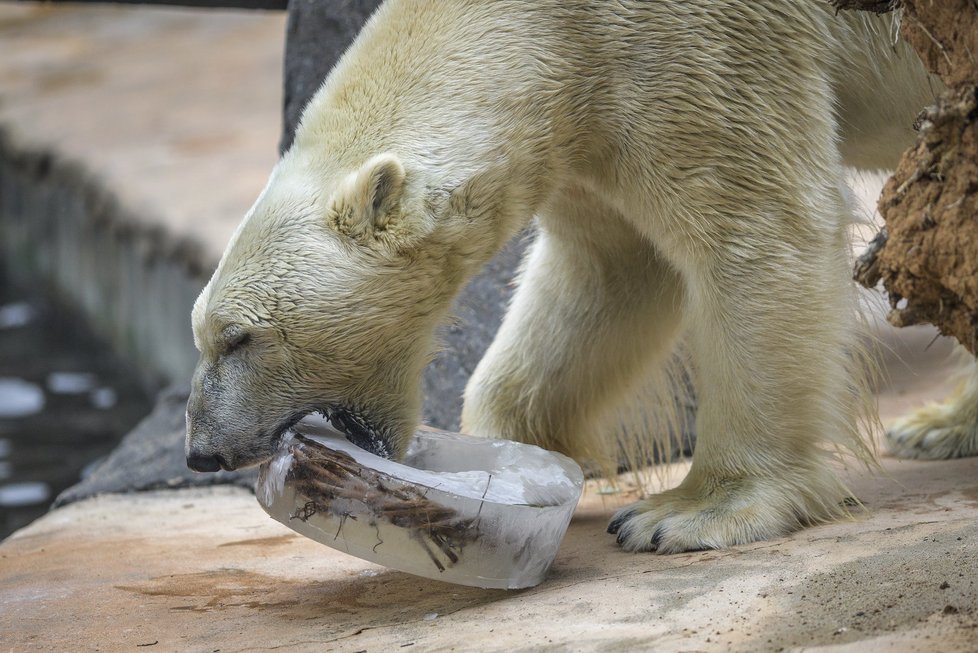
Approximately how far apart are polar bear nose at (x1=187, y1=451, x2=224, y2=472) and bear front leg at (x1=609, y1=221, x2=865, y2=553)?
40.9 inches

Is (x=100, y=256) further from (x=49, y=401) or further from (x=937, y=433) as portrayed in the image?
(x=937, y=433)

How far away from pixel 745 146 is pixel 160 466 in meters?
2.88

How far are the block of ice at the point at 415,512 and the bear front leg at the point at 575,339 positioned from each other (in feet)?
3.34

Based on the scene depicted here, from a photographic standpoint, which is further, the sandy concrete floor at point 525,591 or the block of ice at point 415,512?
the block of ice at point 415,512

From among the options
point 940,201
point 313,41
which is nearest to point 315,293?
point 940,201

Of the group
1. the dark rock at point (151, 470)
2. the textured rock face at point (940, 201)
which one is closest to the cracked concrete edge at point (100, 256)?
the dark rock at point (151, 470)

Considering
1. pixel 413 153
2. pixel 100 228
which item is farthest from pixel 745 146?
pixel 100 228

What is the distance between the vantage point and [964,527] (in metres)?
2.75

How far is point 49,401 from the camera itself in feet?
25.5

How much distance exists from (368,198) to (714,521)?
117cm

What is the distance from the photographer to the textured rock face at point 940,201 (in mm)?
2096

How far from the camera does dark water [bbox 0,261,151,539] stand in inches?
249

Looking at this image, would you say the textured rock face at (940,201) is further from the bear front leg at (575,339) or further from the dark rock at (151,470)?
the dark rock at (151,470)

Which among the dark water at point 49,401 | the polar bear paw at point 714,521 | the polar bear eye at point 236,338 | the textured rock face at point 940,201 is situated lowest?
the dark water at point 49,401
